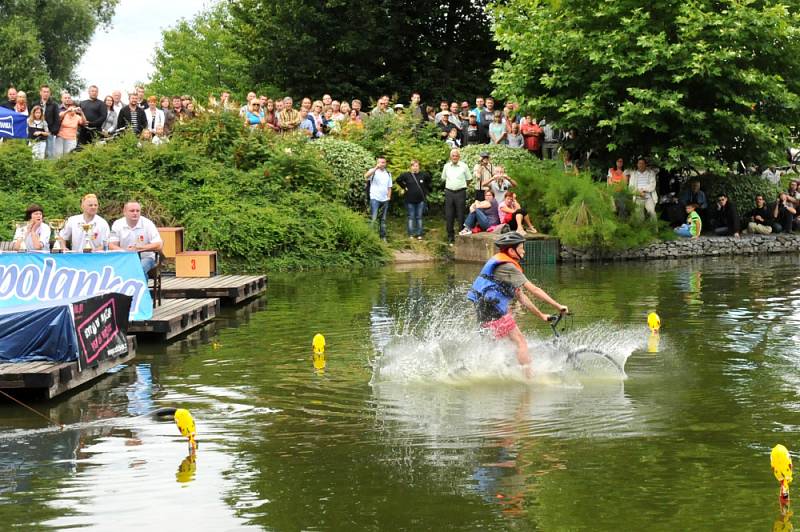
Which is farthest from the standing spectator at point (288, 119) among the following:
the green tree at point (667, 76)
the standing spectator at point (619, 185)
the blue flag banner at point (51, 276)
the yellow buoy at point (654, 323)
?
the yellow buoy at point (654, 323)

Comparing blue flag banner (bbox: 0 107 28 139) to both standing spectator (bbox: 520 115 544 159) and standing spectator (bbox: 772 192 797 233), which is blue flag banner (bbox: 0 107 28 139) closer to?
standing spectator (bbox: 520 115 544 159)

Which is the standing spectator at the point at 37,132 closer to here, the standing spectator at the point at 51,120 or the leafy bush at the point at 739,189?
the standing spectator at the point at 51,120

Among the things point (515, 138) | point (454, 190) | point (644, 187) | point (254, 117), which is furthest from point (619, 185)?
point (254, 117)

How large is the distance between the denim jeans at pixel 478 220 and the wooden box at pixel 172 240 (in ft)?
31.6

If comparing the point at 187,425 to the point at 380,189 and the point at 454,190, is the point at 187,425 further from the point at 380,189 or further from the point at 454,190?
the point at 454,190

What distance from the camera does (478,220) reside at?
104 feet

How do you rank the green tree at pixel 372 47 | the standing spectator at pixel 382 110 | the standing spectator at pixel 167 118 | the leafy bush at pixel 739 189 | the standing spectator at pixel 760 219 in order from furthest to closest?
the green tree at pixel 372 47, the leafy bush at pixel 739 189, the standing spectator at pixel 382 110, the standing spectator at pixel 760 219, the standing spectator at pixel 167 118

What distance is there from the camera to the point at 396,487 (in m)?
A: 9.95

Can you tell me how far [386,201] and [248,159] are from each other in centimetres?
377

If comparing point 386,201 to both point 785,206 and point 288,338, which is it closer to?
point 785,206

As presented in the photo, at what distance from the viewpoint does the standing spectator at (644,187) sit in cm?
3303

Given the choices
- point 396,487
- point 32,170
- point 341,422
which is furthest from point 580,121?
point 396,487

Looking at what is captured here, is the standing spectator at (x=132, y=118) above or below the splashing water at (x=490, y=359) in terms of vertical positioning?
above

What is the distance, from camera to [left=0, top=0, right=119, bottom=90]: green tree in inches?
2594
